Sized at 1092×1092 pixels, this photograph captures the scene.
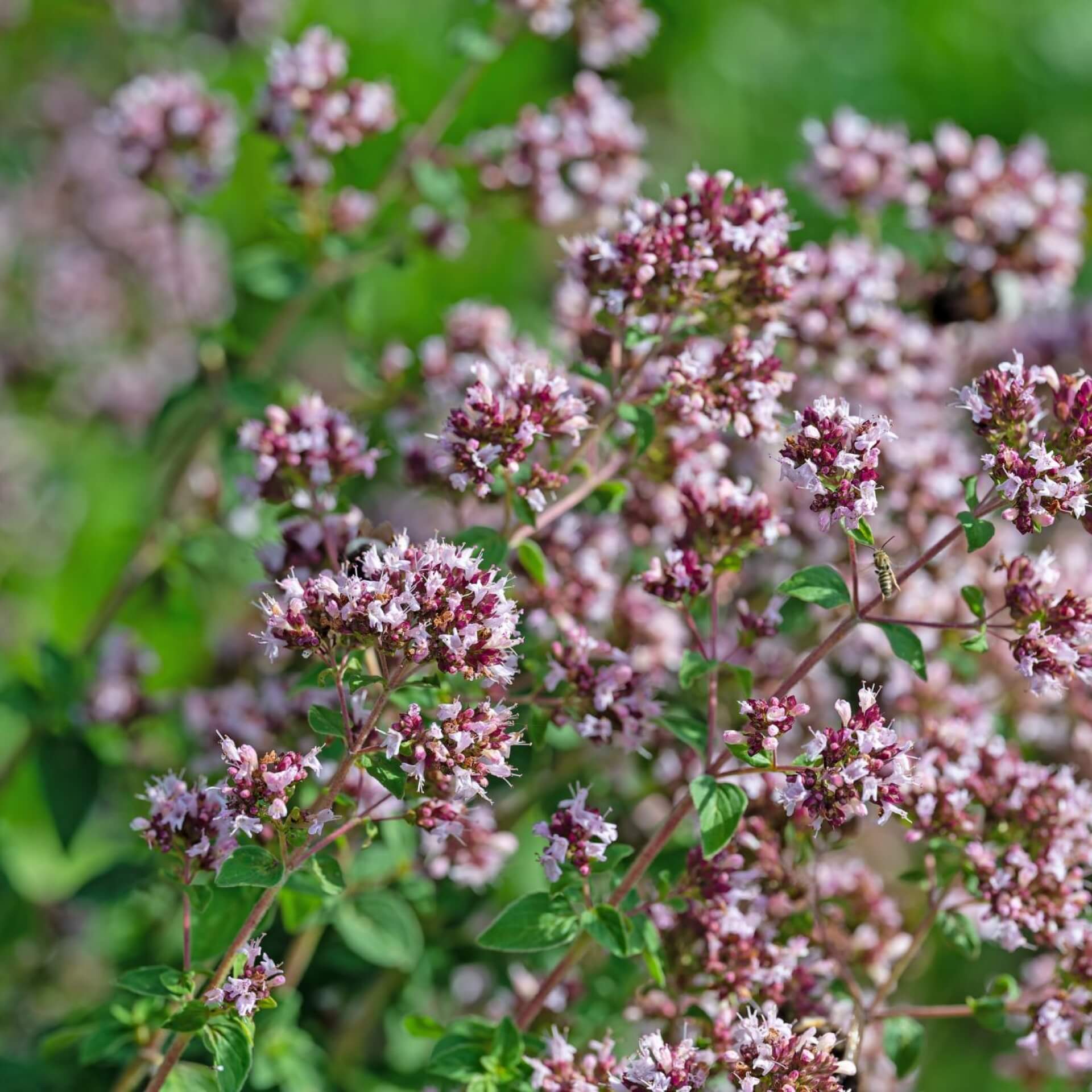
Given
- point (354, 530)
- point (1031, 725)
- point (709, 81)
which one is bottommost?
point (354, 530)

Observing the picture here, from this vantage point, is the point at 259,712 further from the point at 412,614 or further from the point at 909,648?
the point at 909,648

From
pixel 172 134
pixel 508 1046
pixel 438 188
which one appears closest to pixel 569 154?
pixel 438 188

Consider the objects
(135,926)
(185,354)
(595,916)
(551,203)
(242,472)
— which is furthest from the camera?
(185,354)

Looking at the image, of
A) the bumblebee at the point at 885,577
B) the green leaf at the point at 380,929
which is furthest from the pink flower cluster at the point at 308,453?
the bumblebee at the point at 885,577

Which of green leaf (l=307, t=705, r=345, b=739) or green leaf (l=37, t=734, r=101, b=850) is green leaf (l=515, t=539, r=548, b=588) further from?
green leaf (l=37, t=734, r=101, b=850)

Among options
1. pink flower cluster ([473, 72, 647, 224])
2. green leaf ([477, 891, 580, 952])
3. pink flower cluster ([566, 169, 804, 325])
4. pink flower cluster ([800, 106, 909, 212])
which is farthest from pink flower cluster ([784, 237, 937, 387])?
green leaf ([477, 891, 580, 952])

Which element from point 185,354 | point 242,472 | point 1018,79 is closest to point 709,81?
point 1018,79

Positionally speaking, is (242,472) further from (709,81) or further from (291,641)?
(709,81)
